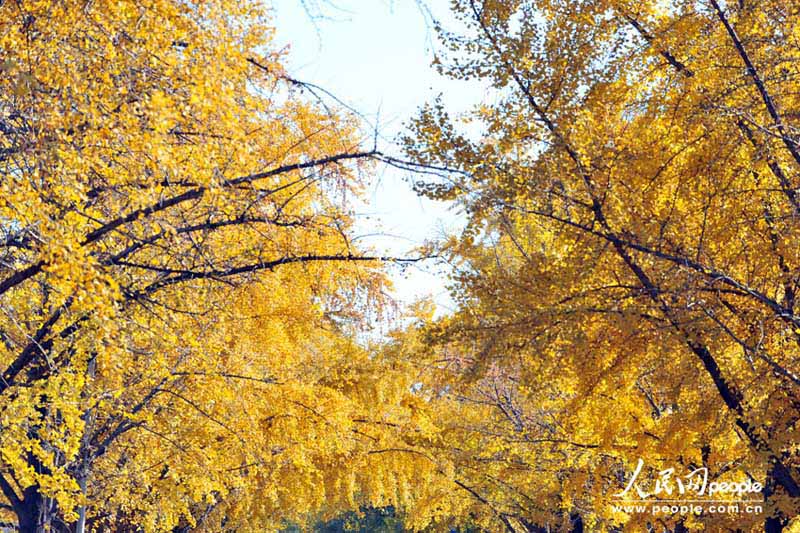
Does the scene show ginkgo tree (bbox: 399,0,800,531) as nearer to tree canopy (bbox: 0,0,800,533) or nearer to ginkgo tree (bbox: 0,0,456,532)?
tree canopy (bbox: 0,0,800,533)

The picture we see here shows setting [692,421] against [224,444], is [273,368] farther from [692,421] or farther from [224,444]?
[692,421]

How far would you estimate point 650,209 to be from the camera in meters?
8.13

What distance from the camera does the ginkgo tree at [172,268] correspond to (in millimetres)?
4715

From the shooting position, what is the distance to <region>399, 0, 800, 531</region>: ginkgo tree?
7.30 metres

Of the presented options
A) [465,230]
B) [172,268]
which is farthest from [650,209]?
[172,268]

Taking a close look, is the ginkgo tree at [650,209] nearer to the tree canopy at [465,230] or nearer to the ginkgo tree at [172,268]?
the tree canopy at [465,230]

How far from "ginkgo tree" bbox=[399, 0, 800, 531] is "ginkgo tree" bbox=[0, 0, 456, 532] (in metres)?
1.46

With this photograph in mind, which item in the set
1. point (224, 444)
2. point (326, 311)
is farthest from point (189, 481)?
point (326, 311)

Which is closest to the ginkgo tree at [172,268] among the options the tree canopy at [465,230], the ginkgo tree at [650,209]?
the tree canopy at [465,230]

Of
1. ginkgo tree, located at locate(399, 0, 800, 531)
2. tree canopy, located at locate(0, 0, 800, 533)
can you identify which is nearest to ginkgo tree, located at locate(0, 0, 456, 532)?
tree canopy, located at locate(0, 0, 800, 533)

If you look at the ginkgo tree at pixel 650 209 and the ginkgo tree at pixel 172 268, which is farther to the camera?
the ginkgo tree at pixel 650 209

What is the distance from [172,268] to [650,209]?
4307mm

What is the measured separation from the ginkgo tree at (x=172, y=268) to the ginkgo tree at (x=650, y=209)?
57.5 inches

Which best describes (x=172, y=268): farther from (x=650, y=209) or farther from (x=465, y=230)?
(x=650, y=209)
